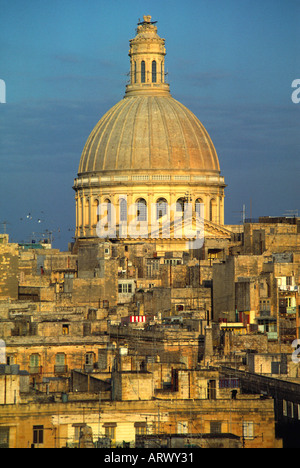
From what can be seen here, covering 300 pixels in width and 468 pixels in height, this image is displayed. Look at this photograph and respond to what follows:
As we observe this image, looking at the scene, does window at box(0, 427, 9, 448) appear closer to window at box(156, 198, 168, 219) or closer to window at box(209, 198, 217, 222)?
window at box(156, 198, 168, 219)

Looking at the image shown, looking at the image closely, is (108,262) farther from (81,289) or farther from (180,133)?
(180,133)

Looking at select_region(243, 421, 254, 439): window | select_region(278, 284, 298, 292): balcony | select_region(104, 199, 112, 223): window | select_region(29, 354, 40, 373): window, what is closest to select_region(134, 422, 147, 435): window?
select_region(243, 421, 254, 439): window

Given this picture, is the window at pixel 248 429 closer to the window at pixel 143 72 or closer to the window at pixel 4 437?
the window at pixel 4 437

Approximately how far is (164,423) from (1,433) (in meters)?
4.54

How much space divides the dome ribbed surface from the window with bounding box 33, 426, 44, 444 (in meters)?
65.3

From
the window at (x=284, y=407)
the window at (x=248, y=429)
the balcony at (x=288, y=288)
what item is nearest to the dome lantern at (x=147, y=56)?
the balcony at (x=288, y=288)

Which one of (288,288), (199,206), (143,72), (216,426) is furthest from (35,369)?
(143,72)

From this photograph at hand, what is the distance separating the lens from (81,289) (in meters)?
77.9

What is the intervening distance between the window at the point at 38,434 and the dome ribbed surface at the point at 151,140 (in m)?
65.3

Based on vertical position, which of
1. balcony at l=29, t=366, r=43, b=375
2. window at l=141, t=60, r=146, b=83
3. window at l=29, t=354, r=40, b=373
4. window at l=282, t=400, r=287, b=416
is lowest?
window at l=282, t=400, r=287, b=416

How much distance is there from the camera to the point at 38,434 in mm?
44281

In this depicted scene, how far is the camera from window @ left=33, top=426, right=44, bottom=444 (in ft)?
144

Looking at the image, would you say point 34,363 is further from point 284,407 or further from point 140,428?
point 140,428
